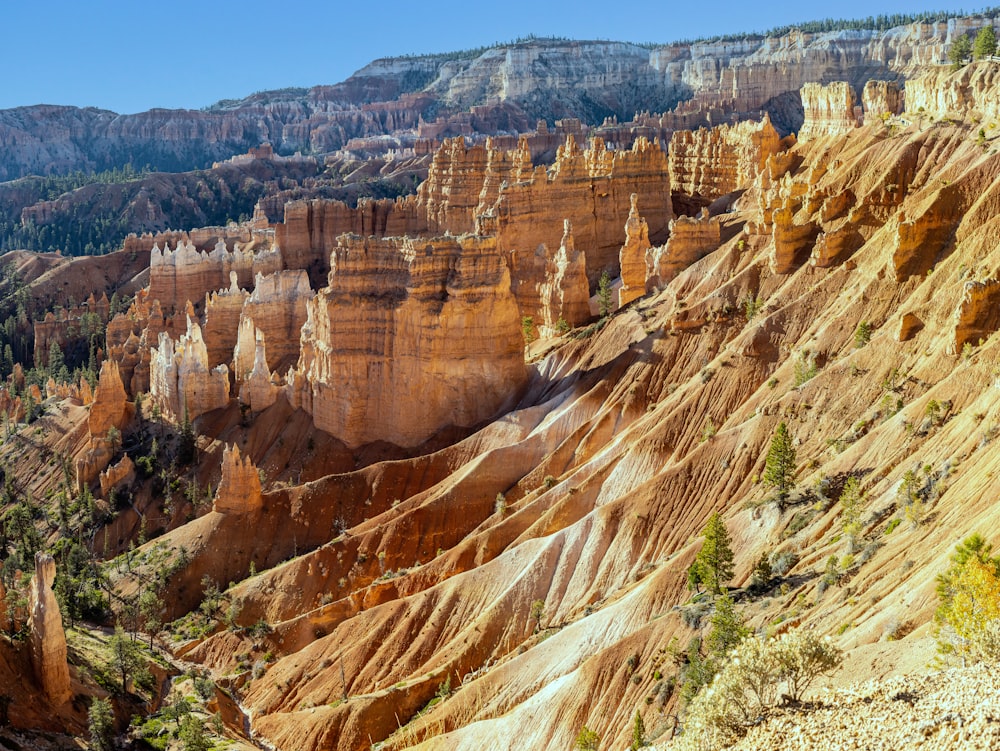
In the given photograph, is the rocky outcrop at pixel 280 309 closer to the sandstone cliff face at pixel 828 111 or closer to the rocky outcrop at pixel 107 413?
the rocky outcrop at pixel 107 413

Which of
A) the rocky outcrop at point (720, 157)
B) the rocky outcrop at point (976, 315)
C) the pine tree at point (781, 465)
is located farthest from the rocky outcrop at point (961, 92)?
the pine tree at point (781, 465)

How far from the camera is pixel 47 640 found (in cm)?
3834

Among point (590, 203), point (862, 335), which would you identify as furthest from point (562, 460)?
point (590, 203)

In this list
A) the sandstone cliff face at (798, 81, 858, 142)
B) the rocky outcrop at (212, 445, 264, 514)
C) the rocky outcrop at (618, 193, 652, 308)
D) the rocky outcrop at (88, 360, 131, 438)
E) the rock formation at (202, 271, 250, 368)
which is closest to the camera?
the rocky outcrop at (212, 445, 264, 514)

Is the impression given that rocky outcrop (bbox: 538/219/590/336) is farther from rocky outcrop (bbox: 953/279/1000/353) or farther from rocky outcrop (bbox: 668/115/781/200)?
rocky outcrop (bbox: 953/279/1000/353)

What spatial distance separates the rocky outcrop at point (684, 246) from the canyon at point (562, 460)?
140mm

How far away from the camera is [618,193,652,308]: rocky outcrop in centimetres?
6644

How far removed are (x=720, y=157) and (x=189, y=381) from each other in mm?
36200

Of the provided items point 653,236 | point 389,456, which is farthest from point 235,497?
point 653,236

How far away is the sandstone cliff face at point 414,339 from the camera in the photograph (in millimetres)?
60469

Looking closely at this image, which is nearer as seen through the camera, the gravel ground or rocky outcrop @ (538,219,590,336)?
the gravel ground

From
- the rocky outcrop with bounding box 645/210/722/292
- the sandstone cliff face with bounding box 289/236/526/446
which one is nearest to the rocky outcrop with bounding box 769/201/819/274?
the rocky outcrop with bounding box 645/210/722/292

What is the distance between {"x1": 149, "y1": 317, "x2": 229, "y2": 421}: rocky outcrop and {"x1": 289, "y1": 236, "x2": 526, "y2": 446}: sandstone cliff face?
358 inches

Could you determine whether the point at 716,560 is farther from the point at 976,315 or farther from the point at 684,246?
the point at 684,246
